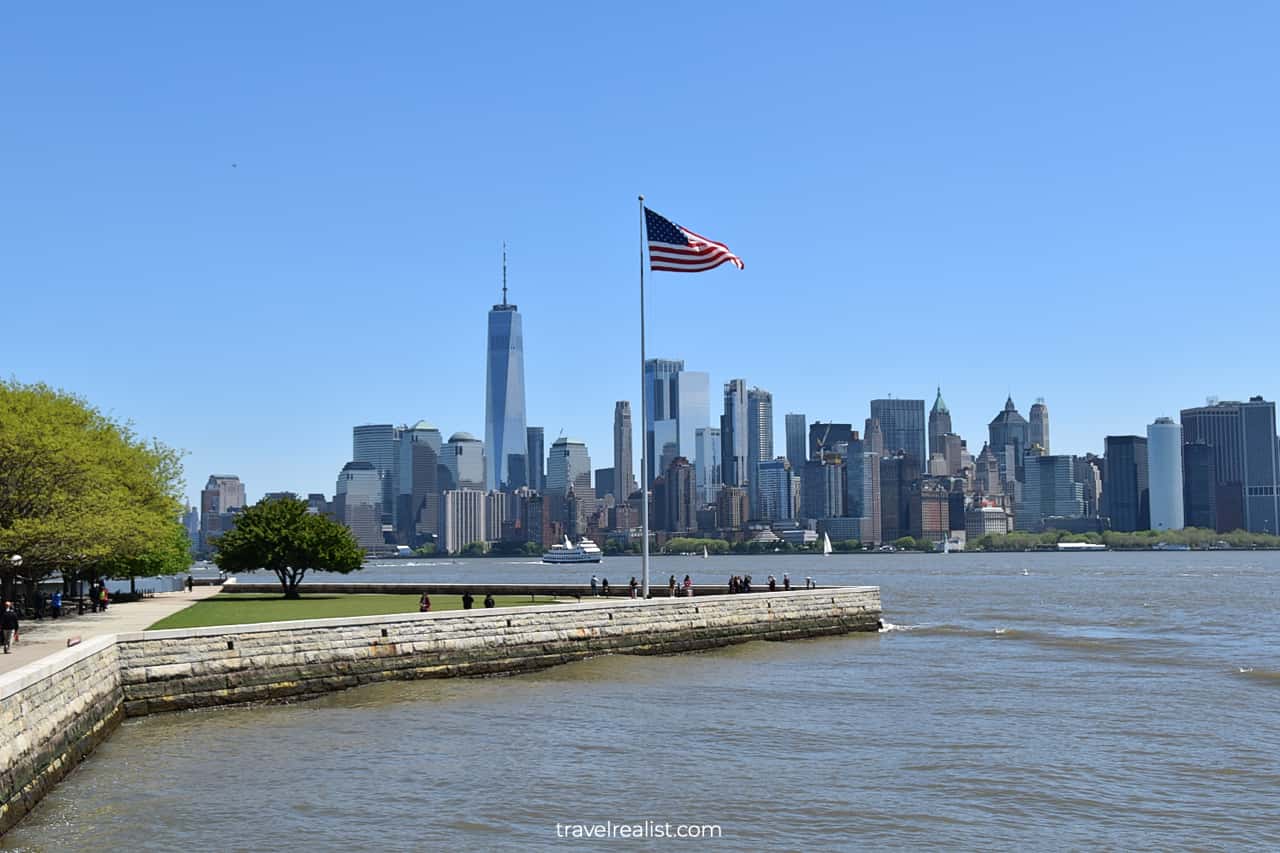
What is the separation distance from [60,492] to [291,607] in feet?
37.6

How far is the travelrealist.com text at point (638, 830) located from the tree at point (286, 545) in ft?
149

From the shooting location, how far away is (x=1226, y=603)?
86.1 meters

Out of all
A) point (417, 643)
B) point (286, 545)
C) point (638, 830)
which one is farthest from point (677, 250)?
point (286, 545)

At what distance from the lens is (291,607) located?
5191cm

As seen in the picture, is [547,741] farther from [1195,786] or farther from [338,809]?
[1195,786]

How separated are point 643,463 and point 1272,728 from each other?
21.6 metres

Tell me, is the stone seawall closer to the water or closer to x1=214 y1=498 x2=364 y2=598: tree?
the water

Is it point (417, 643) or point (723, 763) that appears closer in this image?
point (723, 763)

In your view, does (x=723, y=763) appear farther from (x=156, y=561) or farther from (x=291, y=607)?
(x=156, y=561)

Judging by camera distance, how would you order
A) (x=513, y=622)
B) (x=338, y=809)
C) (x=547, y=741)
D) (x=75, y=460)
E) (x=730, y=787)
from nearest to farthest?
(x=338, y=809)
(x=730, y=787)
(x=547, y=741)
(x=513, y=622)
(x=75, y=460)

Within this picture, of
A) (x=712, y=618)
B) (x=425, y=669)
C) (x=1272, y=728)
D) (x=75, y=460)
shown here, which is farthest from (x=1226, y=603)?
(x=75, y=460)

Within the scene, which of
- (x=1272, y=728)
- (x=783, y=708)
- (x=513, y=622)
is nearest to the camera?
(x=1272, y=728)

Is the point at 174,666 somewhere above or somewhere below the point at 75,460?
below

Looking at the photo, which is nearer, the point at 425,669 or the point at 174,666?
the point at 174,666
